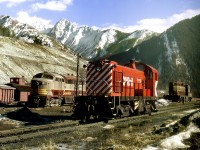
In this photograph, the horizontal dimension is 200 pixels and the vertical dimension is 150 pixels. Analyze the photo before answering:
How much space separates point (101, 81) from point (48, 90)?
16.5 m

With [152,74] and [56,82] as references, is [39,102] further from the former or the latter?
[152,74]

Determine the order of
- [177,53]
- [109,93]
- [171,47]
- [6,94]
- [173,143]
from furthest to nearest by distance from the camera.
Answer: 1. [171,47]
2. [177,53]
3. [6,94]
4. [109,93]
5. [173,143]

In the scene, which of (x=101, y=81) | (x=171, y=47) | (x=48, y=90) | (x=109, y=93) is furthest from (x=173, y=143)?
(x=171, y=47)

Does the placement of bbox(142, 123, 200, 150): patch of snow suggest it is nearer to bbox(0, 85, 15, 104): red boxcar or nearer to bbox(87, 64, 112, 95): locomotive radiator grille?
bbox(87, 64, 112, 95): locomotive radiator grille

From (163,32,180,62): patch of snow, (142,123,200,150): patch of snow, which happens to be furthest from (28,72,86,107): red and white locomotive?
(163,32,180,62): patch of snow

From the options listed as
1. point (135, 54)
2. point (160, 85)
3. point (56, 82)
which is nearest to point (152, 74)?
point (56, 82)

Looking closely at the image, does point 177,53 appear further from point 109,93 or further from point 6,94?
point 109,93

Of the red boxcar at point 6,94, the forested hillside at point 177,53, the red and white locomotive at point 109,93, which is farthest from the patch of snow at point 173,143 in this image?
the forested hillside at point 177,53

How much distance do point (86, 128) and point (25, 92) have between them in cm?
2861

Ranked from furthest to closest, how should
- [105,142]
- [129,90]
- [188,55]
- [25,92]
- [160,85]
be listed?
[188,55] < [160,85] < [25,92] < [129,90] < [105,142]

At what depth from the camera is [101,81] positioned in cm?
1973

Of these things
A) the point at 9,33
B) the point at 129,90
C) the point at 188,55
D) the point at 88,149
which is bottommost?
the point at 88,149

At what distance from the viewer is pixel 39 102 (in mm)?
34719

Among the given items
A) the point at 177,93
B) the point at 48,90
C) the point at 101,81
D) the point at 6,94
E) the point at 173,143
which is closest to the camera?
the point at 173,143
